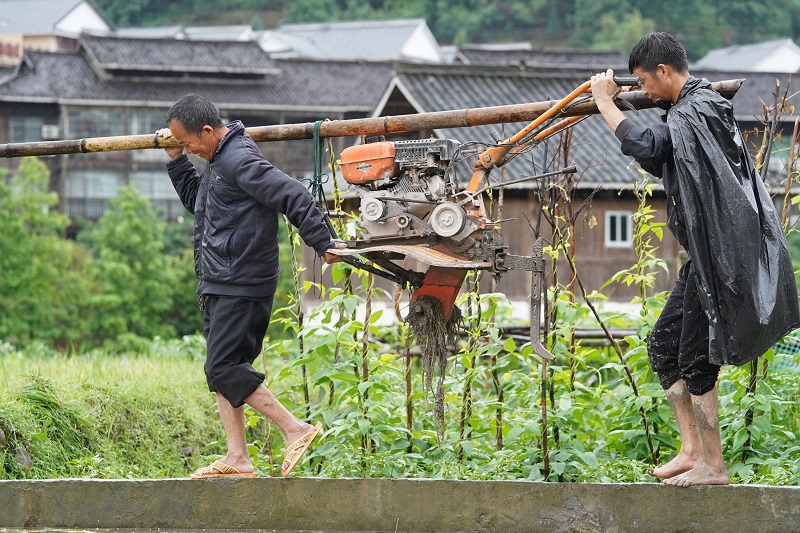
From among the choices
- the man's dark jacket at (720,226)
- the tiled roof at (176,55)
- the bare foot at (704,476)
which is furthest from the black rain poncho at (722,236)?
the tiled roof at (176,55)

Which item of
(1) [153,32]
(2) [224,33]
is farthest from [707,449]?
(1) [153,32]

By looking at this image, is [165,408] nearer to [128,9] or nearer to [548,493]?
[548,493]

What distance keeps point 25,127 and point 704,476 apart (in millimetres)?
33450

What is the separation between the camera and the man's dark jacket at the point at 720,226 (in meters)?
4.51

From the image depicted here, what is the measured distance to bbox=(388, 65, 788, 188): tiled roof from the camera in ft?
68.8

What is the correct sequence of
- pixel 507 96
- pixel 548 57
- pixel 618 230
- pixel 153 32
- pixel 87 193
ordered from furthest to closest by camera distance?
pixel 153 32 → pixel 548 57 → pixel 87 193 → pixel 507 96 → pixel 618 230

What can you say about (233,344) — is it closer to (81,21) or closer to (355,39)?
(355,39)

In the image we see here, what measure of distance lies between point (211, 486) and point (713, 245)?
8.28 feet

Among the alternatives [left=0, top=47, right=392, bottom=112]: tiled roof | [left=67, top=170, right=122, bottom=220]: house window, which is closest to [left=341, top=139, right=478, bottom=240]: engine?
[left=0, top=47, right=392, bottom=112]: tiled roof

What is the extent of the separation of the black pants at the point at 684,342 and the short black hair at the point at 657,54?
33.4 inches

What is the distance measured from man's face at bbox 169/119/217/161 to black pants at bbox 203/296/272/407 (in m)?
0.67

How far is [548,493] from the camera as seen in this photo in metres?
5.15

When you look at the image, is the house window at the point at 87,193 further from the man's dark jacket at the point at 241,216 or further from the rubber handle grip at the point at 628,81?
the rubber handle grip at the point at 628,81

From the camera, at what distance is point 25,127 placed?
35281 mm
